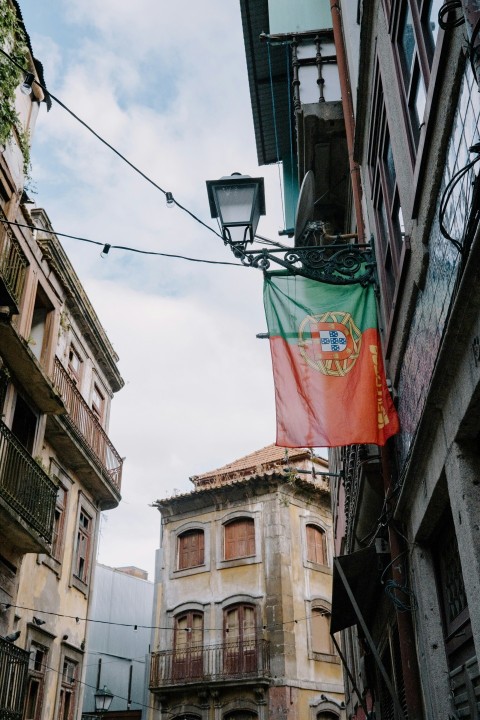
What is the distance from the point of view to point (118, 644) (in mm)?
35312

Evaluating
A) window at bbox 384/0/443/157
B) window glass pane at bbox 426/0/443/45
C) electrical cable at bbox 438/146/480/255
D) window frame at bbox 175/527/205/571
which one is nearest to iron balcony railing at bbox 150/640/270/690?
window frame at bbox 175/527/205/571

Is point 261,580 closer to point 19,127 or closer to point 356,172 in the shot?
point 19,127

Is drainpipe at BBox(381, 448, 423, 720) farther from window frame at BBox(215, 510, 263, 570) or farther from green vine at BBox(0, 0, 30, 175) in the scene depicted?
window frame at BBox(215, 510, 263, 570)

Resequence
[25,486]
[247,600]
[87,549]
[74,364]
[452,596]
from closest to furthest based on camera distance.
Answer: [452,596]
[25,486]
[87,549]
[74,364]
[247,600]

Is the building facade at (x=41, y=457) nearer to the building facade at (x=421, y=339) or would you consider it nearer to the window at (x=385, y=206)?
the building facade at (x=421, y=339)

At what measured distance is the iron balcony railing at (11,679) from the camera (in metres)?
11.7

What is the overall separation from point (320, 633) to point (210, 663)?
4.52 m

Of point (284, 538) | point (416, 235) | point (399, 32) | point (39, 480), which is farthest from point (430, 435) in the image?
point (284, 538)

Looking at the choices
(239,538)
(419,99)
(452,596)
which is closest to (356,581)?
(452,596)

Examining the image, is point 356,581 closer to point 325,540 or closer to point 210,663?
point 210,663

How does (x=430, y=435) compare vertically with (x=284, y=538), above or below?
below

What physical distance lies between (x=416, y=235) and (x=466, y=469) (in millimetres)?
2184

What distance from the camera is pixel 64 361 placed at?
18.4 metres

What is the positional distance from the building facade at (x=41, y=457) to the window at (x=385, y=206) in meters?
6.55
